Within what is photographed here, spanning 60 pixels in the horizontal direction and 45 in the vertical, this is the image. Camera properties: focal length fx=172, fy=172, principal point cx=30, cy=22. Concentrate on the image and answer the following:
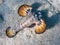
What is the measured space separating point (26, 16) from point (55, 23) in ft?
1.54

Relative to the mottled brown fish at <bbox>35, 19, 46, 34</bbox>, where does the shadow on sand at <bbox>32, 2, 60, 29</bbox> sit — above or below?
below

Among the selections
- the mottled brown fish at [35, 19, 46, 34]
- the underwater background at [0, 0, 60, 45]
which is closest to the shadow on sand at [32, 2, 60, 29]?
the underwater background at [0, 0, 60, 45]

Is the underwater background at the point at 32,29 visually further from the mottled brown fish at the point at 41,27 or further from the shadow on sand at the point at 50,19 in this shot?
the mottled brown fish at the point at 41,27

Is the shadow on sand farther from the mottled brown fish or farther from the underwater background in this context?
the mottled brown fish

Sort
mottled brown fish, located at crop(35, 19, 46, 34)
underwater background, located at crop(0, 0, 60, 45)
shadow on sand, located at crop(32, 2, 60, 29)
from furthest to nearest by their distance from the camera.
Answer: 1. shadow on sand, located at crop(32, 2, 60, 29)
2. underwater background, located at crop(0, 0, 60, 45)
3. mottled brown fish, located at crop(35, 19, 46, 34)

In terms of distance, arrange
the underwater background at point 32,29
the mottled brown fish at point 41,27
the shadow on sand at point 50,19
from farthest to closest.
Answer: the shadow on sand at point 50,19, the underwater background at point 32,29, the mottled brown fish at point 41,27

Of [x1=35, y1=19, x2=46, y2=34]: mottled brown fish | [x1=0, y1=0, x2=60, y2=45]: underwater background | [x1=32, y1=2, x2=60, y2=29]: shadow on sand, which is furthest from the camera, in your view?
[x1=32, y1=2, x2=60, y2=29]: shadow on sand

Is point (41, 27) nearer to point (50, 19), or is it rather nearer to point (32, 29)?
point (32, 29)

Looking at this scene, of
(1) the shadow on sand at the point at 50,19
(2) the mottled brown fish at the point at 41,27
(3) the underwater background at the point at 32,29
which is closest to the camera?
(2) the mottled brown fish at the point at 41,27

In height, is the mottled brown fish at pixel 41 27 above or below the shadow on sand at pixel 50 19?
above

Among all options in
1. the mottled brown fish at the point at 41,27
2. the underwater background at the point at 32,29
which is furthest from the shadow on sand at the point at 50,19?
the mottled brown fish at the point at 41,27

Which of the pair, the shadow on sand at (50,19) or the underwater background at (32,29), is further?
the shadow on sand at (50,19)

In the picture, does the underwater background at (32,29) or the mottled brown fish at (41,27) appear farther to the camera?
the underwater background at (32,29)

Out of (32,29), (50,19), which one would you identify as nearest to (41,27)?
(32,29)
